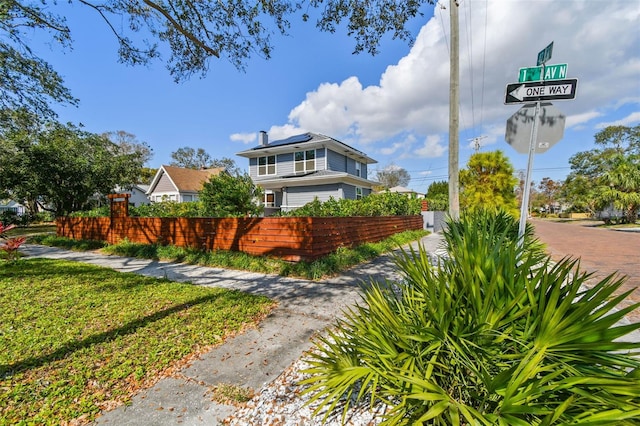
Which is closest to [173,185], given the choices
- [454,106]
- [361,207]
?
[361,207]

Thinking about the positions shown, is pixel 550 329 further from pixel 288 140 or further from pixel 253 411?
pixel 288 140

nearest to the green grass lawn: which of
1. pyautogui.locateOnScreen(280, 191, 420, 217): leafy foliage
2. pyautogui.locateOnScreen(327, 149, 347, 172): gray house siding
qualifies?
pyautogui.locateOnScreen(280, 191, 420, 217): leafy foliage

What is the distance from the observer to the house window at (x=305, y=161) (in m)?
18.8

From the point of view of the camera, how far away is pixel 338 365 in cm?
179

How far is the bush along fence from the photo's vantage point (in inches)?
263

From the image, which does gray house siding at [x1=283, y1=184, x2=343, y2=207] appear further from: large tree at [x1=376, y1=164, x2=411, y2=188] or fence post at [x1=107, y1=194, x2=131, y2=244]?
large tree at [x1=376, y1=164, x2=411, y2=188]

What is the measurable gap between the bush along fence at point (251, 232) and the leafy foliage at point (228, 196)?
2.19 metres

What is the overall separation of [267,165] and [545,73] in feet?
62.0

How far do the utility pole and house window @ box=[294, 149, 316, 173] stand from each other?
1242 centimetres

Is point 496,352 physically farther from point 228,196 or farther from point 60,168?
point 60,168

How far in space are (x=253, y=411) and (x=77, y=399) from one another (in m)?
1.43

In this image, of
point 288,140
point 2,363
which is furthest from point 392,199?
point 2,363

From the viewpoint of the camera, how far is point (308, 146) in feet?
60.3

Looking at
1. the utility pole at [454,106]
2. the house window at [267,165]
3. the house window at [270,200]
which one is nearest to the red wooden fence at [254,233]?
the utility pole at [454,106]
